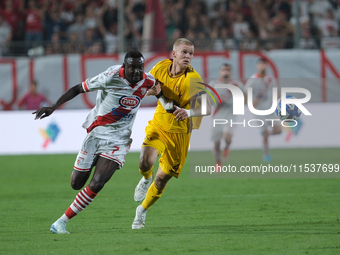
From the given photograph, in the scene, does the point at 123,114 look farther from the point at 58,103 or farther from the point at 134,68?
the point at 58,103

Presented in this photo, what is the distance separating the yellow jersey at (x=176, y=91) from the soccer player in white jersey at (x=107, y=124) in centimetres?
45

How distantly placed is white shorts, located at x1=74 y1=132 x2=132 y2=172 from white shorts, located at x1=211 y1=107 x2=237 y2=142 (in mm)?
5713

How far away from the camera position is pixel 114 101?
6.02 m

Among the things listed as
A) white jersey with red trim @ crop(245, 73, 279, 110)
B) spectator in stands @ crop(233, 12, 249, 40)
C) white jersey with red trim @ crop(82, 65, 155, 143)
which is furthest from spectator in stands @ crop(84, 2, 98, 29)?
white jersey with red trim @ crop(82, 65, 155, 143)

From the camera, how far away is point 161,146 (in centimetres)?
653

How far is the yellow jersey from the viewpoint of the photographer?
662 cm

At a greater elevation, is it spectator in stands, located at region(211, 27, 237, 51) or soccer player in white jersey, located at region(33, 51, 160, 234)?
soccer player in white jersey, located at region(33, 51, 160, 234)

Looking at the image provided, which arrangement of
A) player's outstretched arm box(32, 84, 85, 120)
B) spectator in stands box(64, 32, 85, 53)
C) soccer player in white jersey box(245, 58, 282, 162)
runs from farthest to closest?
spectator in stands box(64, 32, 85, 53) < soccer player in white jersey box(245, 58, 282, 162) < player's outstretched arm box(32, 84, 85, 120)

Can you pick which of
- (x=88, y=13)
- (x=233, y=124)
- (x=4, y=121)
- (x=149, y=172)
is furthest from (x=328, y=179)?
(x=88, y=13)

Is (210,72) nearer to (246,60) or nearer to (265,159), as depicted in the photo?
(246,60)

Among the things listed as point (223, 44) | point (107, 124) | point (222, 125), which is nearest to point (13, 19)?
point (223, 44)

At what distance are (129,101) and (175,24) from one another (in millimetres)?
12044

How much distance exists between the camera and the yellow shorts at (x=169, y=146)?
6.50m

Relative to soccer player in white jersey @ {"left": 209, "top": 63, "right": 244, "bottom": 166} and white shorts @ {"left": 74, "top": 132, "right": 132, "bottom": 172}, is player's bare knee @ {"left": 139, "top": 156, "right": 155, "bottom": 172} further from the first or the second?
soccer player in white jersey @ {"left": 209, "top": 63, "right": 244, "bottom": 166}
